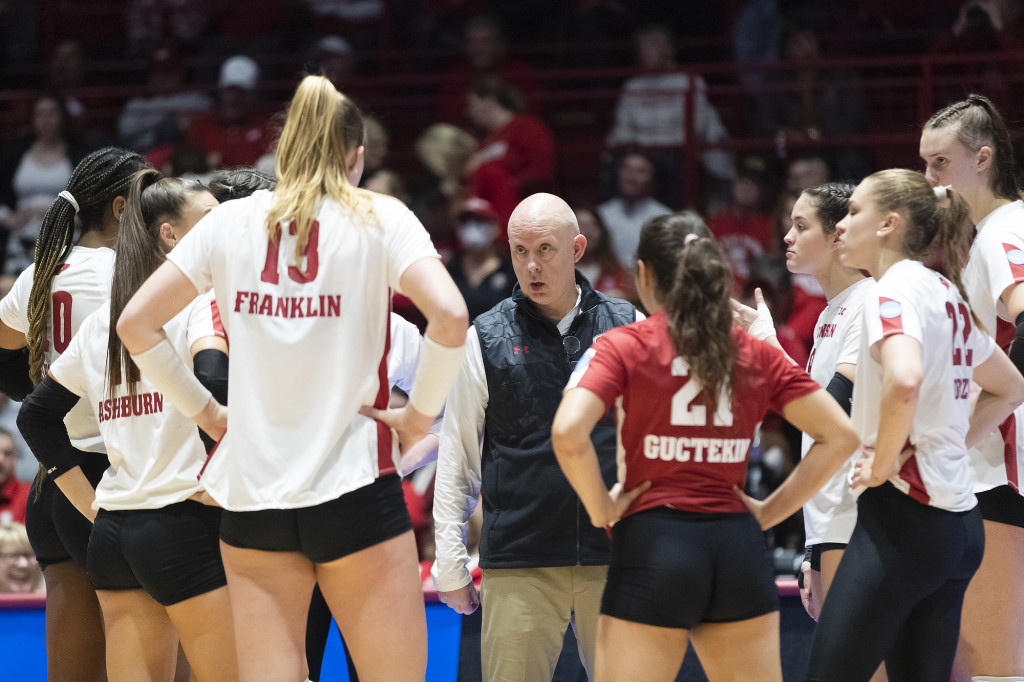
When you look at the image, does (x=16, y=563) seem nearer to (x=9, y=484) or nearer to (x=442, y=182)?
(x=9, y=484)

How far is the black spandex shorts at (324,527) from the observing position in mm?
2533

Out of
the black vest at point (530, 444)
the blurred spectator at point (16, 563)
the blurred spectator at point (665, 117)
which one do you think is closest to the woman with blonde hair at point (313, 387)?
the black vest at point (530, 444)

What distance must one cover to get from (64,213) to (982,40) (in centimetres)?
665

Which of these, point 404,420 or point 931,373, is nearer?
point 404,420

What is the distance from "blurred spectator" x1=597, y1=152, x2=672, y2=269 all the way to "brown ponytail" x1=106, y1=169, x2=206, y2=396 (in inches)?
176

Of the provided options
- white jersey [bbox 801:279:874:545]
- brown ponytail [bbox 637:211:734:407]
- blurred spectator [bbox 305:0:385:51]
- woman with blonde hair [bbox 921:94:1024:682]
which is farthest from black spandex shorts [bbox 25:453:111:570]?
blurred spectator [bbox 305:0:385:51]

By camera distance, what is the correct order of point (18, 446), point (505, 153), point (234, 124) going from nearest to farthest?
point (18, 446)
point (505, 153)
point (234, 124)

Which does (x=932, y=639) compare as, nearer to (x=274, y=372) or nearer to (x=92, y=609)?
(x=274, y=372)

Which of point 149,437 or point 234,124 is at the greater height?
point 234,124

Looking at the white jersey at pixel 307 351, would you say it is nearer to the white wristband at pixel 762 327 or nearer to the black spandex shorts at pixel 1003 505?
the white wristband at pixel 762 327

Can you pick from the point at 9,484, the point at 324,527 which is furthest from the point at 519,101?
the point at 324,527

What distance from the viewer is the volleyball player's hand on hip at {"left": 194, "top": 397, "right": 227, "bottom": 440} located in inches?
107

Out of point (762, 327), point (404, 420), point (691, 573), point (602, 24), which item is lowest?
point (691, 573)

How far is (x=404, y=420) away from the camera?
2.62m
